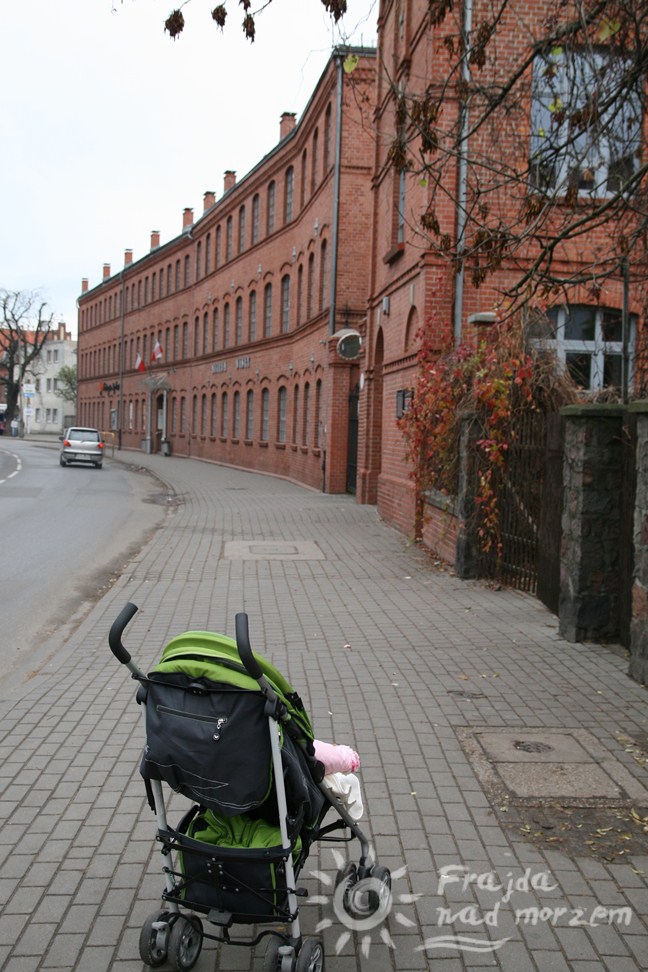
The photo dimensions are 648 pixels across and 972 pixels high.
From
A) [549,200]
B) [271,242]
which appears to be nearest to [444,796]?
[549,200]

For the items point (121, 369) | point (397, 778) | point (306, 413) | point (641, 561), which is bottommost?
point (397, 778)

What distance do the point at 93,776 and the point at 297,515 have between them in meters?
15.0

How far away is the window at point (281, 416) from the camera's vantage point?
35322mm

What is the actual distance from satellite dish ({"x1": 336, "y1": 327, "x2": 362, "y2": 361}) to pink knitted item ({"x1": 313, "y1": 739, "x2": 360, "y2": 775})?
21520mm

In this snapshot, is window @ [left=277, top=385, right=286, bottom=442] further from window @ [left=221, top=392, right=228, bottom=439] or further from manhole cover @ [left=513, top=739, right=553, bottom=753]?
manhole cover @ [left=513, top=739, right=553, bottom=753]

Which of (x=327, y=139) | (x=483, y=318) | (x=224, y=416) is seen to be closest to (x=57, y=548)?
(x=483, y=318)

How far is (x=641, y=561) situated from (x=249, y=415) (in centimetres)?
3416

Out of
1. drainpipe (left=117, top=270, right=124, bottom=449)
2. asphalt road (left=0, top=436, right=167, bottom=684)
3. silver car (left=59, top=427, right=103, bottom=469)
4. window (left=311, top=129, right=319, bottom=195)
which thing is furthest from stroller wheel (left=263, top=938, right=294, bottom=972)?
drainpipe (left=117, top=270, right=124, bottom=449)

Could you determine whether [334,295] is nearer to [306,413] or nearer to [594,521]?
[306,413]

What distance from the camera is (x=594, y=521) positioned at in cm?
820

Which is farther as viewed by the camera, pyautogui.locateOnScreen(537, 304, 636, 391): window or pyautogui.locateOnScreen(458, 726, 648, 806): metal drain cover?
pyautogui.locateOnScreen(537, 304, 636, 391): window

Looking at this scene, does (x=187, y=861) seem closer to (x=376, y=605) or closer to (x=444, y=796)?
(x=444, y=796)

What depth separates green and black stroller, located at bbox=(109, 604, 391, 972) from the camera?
9.93ft

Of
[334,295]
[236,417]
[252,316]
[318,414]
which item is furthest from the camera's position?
[236,417]
